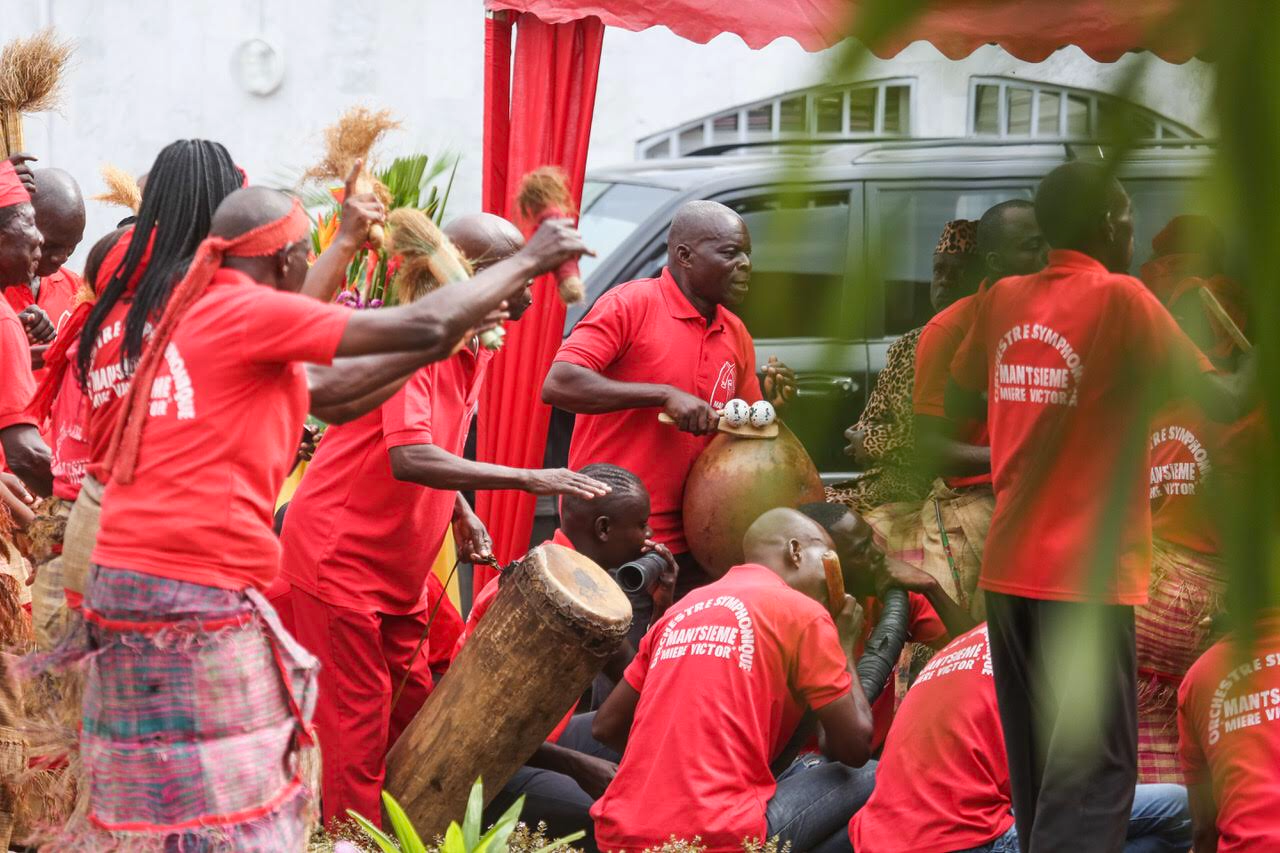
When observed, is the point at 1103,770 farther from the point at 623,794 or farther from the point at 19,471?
the point at 19,471

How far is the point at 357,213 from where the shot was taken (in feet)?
11.1

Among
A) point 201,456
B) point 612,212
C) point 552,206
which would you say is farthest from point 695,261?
point 201,456

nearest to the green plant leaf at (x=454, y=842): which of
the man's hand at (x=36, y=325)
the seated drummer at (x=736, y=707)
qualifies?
the seated drummer at (x=736, y=707)

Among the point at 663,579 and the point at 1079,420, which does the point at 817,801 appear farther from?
the point at 1079,420

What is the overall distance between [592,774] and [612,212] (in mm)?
2639

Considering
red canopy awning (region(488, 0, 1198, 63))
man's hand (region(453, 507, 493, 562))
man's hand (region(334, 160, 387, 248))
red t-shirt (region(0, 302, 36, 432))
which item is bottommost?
man's hand (region(453, 507, 493, 562))

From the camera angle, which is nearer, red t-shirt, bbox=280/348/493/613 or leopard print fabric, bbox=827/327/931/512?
leopard print fabric, bbox=827/327/931/512

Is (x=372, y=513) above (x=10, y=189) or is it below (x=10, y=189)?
below

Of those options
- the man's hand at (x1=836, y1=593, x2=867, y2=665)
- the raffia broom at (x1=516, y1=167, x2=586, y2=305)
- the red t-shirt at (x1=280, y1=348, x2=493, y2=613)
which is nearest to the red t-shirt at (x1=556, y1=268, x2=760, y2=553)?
the red t-shirt at (x1=280, y1=348, x2=493, y2=613)

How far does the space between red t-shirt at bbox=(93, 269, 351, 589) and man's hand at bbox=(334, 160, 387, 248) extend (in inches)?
15.7

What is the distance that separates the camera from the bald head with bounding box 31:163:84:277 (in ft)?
18.9

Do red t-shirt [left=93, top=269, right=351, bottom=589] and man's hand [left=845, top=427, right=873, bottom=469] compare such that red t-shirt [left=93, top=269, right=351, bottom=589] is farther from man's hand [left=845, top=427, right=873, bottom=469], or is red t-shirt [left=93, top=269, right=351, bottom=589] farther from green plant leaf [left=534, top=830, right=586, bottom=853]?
man's hand [left=845, top=427, right=873, bottom=469]

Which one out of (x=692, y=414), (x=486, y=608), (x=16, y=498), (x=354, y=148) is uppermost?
(x=354, y=148)

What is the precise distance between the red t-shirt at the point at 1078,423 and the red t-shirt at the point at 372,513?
371cm
